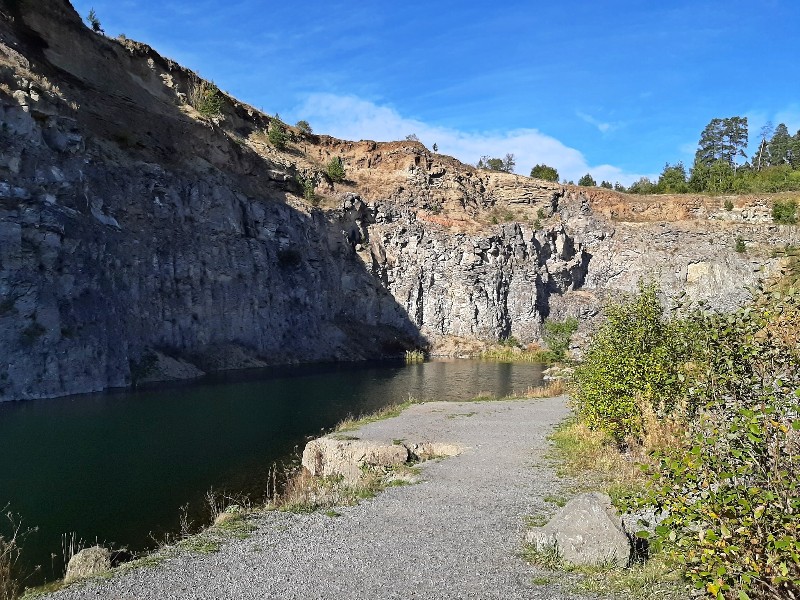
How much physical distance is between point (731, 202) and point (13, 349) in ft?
262

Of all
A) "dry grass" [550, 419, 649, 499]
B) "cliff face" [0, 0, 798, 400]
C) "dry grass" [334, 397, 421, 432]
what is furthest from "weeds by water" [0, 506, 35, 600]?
"cliff face" [0, 0, 798, 400]

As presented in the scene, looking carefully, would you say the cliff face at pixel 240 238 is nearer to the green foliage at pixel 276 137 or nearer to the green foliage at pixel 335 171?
the green foliage at pixel 276 137

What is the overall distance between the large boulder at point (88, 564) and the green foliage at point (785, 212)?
82.1 meters

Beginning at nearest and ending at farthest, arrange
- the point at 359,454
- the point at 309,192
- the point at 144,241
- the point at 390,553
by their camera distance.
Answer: the point at 390,553, the point at 359,454, the point at 144,241, the point at 309,192

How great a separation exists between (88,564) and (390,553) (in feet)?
16.2

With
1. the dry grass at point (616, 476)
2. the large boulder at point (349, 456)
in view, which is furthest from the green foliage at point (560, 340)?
the large boulder at point (349, 456)

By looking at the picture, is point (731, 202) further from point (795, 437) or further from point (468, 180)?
point (795, 437)

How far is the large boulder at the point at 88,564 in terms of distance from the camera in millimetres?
8820

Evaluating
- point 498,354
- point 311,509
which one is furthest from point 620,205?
point 311,509

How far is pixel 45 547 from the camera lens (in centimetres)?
1159

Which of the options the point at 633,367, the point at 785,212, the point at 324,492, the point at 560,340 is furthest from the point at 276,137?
the point at 785,212

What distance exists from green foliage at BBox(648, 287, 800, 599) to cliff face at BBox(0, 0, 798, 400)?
1353 inches

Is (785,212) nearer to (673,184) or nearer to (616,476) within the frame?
(673,184)

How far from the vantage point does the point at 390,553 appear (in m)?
9.16
